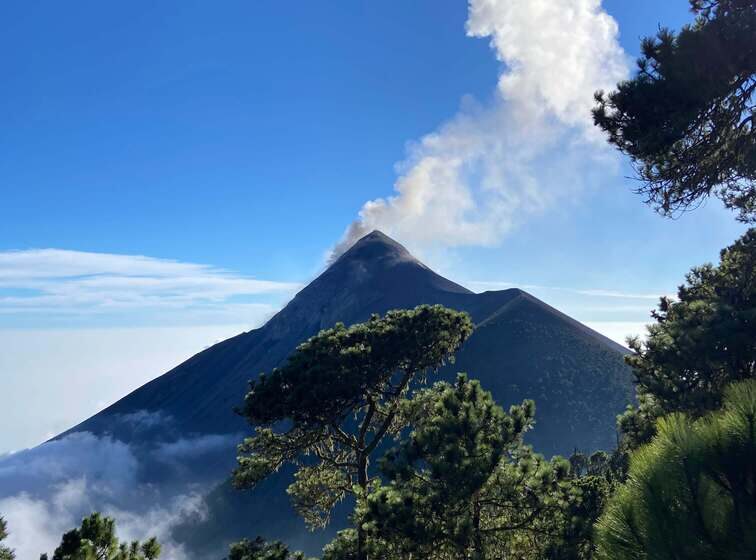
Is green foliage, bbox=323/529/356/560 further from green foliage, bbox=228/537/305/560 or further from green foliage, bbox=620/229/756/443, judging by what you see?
green foliage, bbox=620/229/756/443

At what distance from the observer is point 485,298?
609ft

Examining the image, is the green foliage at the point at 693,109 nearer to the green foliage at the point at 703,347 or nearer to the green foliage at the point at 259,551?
the green foliage at the point at 703,347

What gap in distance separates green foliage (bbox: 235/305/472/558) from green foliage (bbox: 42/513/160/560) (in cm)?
739

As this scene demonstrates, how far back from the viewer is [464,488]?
11508 mm

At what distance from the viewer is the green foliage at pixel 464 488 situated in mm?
Answer: 11227

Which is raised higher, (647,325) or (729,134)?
(729,134)

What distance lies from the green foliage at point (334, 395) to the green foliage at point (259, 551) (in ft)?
7.07

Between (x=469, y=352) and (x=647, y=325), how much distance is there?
129m

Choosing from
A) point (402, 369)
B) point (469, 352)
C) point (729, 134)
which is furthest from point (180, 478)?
point (729, 134)

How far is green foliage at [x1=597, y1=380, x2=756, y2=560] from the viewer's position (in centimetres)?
463

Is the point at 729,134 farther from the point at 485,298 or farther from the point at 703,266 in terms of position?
the point at 485,298

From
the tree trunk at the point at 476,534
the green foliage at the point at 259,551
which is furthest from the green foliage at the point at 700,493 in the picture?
the green foliage at the point at 259,551

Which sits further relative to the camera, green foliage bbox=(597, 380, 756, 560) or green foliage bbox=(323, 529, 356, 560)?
green foliage bbox=(323, 529, 356, 560)

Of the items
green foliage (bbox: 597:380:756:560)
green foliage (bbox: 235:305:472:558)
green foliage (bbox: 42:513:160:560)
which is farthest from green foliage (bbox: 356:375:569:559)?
green foliage (bbox: 597:380:756:560)
